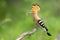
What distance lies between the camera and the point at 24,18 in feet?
6.58

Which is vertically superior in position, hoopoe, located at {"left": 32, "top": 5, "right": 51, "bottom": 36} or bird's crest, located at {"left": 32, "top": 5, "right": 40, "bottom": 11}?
bird's crest, located at {"left": 32, "top": 5, "right": 40, "bottom": 11}

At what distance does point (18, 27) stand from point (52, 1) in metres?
0.38

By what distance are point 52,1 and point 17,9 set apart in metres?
0.32

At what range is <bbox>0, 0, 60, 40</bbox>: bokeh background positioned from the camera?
6.52 ft

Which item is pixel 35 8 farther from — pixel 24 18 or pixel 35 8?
pixel 24 18

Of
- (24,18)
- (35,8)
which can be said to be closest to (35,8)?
(35,8)

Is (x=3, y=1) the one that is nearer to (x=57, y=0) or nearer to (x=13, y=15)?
(x=13, y=15)

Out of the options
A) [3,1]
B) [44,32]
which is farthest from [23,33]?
[3,1]

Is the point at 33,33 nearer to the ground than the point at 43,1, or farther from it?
nearer to the ground

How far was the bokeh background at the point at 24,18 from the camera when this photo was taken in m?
1.99

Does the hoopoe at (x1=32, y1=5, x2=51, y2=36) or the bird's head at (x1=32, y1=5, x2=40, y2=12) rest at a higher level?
the bird's head at (x1=32, y1=5, x2=40, y2=12)

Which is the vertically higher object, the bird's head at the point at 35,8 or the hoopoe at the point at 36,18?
the bird's head at the point at 35,8

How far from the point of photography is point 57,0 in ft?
6.73

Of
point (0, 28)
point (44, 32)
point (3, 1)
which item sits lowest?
point (44, 32)
